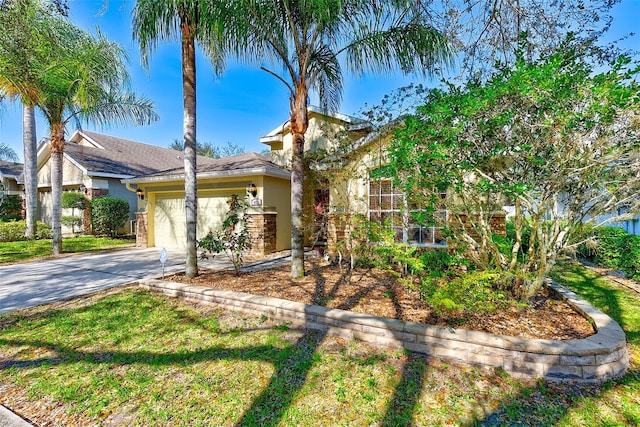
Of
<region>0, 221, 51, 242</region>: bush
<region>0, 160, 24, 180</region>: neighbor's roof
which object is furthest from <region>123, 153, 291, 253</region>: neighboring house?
<region>0, 160, 24, 180</region>: neighbor's roof

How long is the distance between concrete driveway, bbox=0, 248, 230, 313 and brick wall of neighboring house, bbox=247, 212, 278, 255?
3.96 ft

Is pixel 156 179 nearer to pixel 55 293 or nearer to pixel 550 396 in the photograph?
pixel 55 293

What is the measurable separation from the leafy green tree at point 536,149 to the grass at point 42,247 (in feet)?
42.5

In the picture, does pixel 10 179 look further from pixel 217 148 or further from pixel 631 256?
pixel 631 256

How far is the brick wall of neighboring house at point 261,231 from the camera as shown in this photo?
10.0 m

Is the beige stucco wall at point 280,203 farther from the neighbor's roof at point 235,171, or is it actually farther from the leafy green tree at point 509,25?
the leafy green tree at point 509,25

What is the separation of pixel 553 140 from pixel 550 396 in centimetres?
307

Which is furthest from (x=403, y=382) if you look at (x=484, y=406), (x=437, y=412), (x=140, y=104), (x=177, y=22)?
(x=140, y=104)

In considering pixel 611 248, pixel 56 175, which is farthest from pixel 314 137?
pixel 611 248

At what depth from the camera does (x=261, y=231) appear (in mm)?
9992

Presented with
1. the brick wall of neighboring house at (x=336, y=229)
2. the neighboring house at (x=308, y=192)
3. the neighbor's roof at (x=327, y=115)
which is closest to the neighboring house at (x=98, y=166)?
the neighboring house at (x=308, y=192)

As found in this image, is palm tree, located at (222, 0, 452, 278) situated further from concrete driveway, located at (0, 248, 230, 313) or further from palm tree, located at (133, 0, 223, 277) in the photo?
concrete driveway, located at (0, 248, 230, 313)

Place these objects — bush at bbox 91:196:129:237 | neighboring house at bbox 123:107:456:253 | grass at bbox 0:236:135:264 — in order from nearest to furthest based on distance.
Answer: neighboring house at bbox 123:107:456:253 → grass at bbox 0:236:135:264 → bush at bbox 91:196:129:237

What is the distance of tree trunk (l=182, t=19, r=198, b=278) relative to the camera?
21.7 feet
